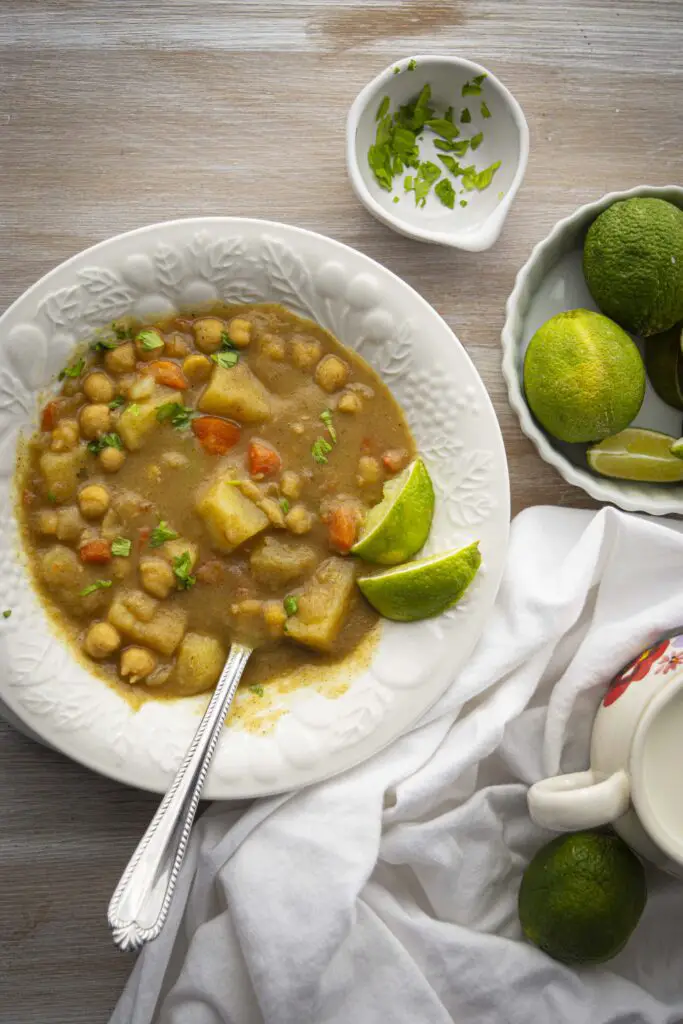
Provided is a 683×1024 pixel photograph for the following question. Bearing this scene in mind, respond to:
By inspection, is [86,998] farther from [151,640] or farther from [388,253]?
[388,253]

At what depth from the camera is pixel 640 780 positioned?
2.86 m

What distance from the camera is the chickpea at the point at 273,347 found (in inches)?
128

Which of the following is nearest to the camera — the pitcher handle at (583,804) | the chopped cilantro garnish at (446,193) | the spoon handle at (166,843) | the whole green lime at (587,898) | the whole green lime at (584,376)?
the spoon handle at (166,843)

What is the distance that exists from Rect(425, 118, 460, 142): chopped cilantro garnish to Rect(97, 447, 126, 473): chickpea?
1.71 m

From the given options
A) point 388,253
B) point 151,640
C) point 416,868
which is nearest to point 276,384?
point 388,253

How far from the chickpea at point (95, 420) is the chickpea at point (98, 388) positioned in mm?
42

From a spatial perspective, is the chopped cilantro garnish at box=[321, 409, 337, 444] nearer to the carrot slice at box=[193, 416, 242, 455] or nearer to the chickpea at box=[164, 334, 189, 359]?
the carrot slice at box=[193, 416, 242, 455]

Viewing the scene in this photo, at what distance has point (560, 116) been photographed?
3.55 meters

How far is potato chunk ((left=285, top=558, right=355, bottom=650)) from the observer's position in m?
3.19

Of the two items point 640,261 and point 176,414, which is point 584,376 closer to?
point 640,261

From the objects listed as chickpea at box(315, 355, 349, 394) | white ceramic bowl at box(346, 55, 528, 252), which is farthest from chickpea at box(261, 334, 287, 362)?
white ceramic bowl at box(346, 55, 528, 252)

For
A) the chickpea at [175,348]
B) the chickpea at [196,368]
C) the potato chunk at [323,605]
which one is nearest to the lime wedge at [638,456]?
the potato chunk at [323,605]

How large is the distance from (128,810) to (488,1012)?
59.8 inches

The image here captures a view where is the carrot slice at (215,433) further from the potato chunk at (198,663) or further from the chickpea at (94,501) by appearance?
the potato chunk at (198,663)
